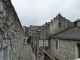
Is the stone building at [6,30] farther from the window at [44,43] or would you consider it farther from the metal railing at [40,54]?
the window at [44,43]

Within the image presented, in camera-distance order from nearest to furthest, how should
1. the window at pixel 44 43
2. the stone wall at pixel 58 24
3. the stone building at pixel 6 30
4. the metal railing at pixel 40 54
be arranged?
the stone building at pixel 6 30
the metal railing at pixel 40 54
the window at pixel 44 43
the stone wall at pixel 58 24

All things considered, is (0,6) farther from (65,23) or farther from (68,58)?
(65,23)

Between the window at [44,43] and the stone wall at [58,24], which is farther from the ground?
the stone wall at [58,24]

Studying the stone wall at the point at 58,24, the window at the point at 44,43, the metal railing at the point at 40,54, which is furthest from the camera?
the stone wall at the point at 58,24

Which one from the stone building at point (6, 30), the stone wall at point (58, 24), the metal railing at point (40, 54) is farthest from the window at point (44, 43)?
the stone building at point (6, 30)

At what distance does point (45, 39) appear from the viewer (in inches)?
691

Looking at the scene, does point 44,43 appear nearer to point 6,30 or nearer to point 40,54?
point 40,54

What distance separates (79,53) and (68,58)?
150 cm

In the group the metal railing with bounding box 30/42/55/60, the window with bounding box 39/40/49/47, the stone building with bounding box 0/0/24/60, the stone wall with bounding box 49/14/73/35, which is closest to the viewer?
the stone building with bounding box 0/0/24/60

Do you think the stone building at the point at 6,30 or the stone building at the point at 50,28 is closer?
the stone building at the point at 6,30

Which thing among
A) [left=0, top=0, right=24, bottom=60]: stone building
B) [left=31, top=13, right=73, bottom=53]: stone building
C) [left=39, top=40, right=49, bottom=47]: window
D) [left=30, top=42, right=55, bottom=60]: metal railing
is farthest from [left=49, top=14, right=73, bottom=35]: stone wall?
[left=0, top=0, right=24, bottom=60]: stone building

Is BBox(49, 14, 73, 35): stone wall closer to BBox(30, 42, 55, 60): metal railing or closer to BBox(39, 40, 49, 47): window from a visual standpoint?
BBox(39, 40, 49, 47): window

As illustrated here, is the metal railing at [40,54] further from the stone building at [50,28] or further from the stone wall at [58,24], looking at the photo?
the stone wall at [58,24]

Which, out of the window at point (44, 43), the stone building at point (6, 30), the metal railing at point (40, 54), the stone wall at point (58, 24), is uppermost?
the stone wall at point (58, 24)
